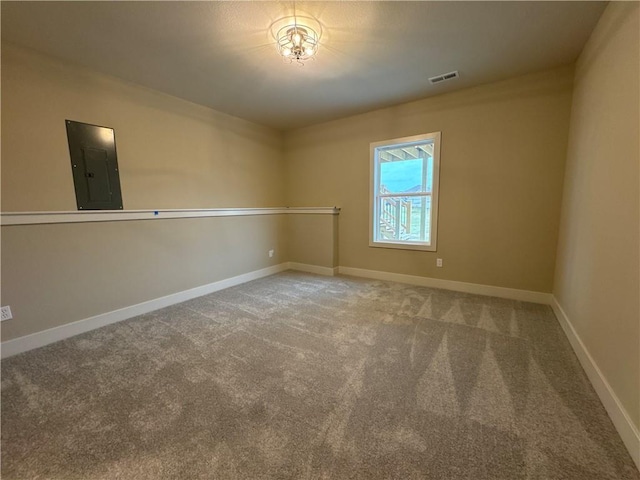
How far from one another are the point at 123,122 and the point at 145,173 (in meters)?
0.52

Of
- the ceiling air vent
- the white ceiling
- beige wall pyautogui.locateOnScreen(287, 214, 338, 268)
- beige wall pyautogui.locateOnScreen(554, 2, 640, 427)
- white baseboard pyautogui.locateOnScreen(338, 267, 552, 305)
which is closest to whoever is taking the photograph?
beige wall pyautogui.locateOnScreen(554, 2, 640, 427)

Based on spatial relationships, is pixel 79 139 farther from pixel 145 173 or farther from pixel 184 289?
pixel 184 289

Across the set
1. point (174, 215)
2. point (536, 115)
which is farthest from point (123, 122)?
point (536, 115)

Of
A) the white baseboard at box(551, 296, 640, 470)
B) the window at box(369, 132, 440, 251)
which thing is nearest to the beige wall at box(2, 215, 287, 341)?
the window at box(369, 132, 440, 251)

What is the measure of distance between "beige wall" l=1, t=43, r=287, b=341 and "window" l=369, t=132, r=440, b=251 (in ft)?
6.37

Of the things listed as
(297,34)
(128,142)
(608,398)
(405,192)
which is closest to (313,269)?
(405,192)

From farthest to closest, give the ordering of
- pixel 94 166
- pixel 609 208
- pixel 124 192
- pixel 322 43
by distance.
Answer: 1. pixel 124 192
2. pixel 94 166
3. pixel 322 43
4. pixel 609 208

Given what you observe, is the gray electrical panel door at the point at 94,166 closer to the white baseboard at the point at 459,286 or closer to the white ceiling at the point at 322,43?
the white ceiling at the point at 322,43

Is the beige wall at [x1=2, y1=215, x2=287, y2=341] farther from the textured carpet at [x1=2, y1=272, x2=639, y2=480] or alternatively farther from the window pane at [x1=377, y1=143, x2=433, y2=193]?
the window pane at [x1=377, y1=143, x2=433, y2=193]

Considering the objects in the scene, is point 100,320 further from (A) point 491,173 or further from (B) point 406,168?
(A) point 491,173

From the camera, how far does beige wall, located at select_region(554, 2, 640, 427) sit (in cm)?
131

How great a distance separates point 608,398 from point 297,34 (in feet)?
9.79

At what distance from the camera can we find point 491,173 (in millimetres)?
3035

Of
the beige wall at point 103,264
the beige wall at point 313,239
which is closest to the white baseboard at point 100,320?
the beige wall at point 103,264
